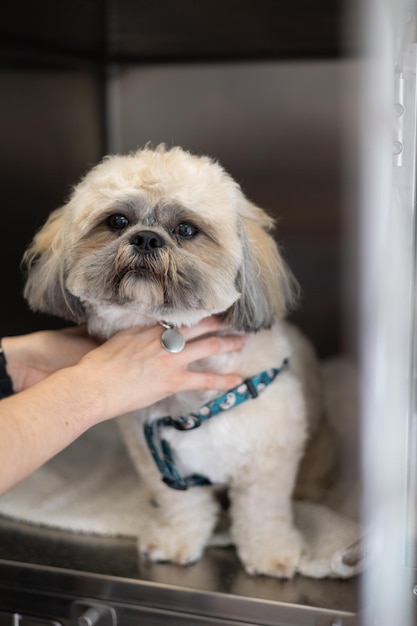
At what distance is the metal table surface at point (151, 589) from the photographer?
112 cm

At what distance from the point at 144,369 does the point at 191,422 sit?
0.13 meters

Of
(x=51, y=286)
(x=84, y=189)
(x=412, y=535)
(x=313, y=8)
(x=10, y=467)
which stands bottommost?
(x=412, y=535)

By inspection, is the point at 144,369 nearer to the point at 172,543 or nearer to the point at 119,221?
the point at 119,221

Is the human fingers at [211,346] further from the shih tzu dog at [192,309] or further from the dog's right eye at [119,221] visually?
the dog's right eye at [119,221]

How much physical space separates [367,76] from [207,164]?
273mm

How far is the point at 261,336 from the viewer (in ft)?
4.26

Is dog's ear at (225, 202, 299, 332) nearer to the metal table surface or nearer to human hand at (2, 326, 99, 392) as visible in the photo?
human hand at (2, 326, 99, 392)

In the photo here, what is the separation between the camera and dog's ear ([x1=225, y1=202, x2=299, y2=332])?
3.85 feet

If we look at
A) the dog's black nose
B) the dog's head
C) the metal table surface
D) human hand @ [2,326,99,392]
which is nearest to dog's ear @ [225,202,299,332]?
the dog's head

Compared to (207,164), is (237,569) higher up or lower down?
lower down

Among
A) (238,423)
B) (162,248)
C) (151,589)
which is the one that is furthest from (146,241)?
(151,589)

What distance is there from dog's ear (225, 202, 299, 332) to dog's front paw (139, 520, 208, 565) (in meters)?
0.39

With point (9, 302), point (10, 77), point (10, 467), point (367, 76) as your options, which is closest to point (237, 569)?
point (10, 467)

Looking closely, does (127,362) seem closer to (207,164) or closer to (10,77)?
(207,164)
